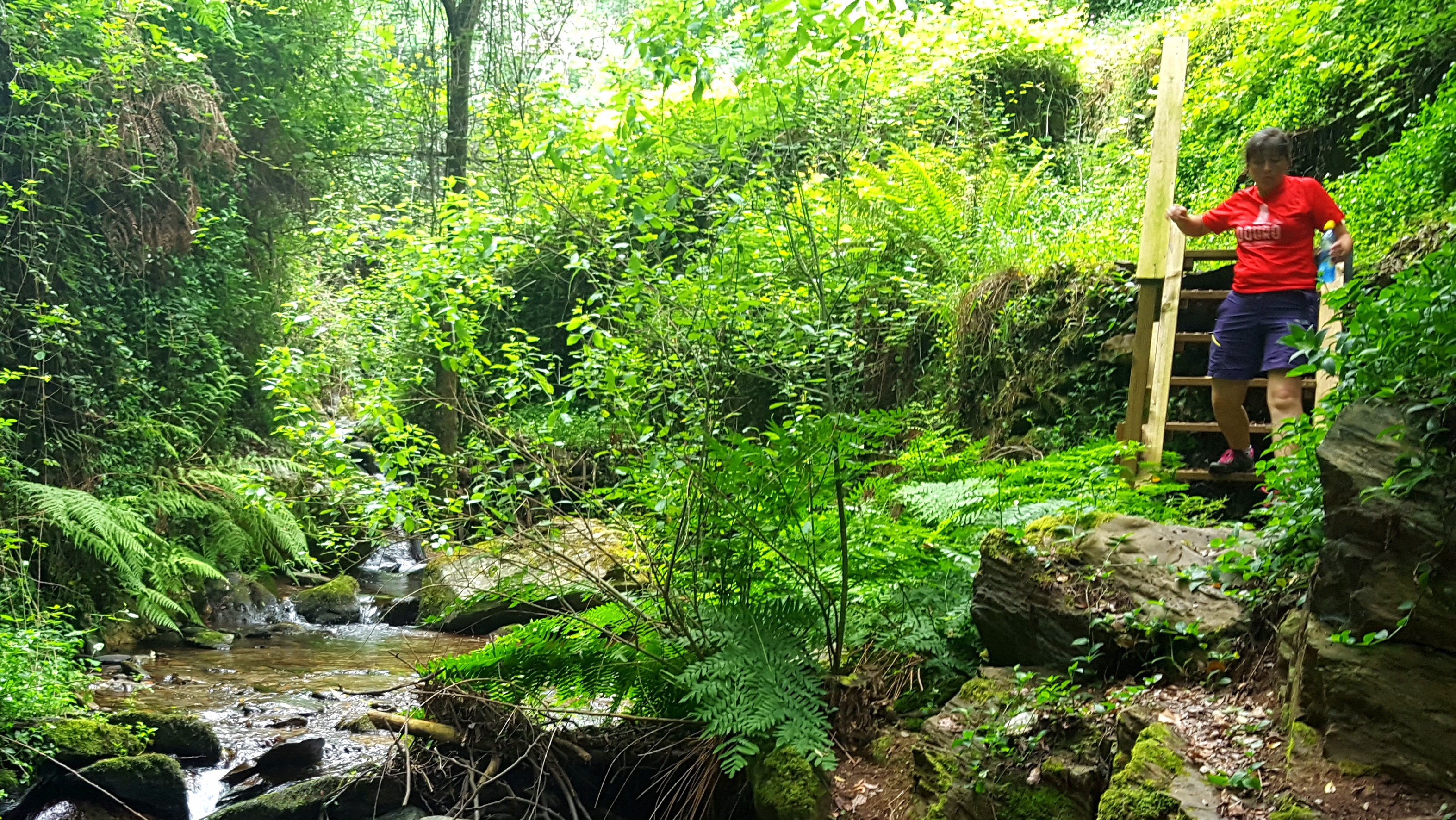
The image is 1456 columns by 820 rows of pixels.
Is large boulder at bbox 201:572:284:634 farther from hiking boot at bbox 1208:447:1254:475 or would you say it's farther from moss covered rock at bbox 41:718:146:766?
hiking boot at bbox 1208:447:1254:475

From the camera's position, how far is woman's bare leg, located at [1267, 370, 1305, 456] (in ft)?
14.5

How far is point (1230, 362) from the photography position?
15.3 feet

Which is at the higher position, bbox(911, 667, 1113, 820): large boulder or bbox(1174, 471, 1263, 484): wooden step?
bbox(1174, 471, 1263, 484): wooden step

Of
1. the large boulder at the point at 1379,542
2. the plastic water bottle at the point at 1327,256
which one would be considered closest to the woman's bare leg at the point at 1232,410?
the plastic water bottle at the point at 1327,256

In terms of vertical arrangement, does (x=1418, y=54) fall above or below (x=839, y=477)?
above

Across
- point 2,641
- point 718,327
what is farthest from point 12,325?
point 718,327

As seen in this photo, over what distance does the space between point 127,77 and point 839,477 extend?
972cm

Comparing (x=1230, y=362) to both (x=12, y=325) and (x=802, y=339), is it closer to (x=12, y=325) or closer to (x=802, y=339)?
(x=802, y=339)

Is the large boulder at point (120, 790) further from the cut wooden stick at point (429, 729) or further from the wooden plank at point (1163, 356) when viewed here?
the wooden plank at point (1163, 356)

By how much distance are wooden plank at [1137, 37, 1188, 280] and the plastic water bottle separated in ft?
2.57

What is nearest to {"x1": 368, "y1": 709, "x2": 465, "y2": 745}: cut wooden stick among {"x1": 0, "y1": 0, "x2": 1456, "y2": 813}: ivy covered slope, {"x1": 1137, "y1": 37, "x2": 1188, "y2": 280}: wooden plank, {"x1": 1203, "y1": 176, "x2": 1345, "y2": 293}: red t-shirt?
{"x1": 0, "y1": 0, "x2": 1456, "y2": 813}: ivy covered slope

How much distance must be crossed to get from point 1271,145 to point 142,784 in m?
7.23

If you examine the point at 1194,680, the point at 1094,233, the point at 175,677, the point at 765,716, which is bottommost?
the point at 175,677

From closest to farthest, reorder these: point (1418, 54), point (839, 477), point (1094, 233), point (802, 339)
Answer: point (839, 477), point (802, 339), point (1418, 54), point (1094, 233)
